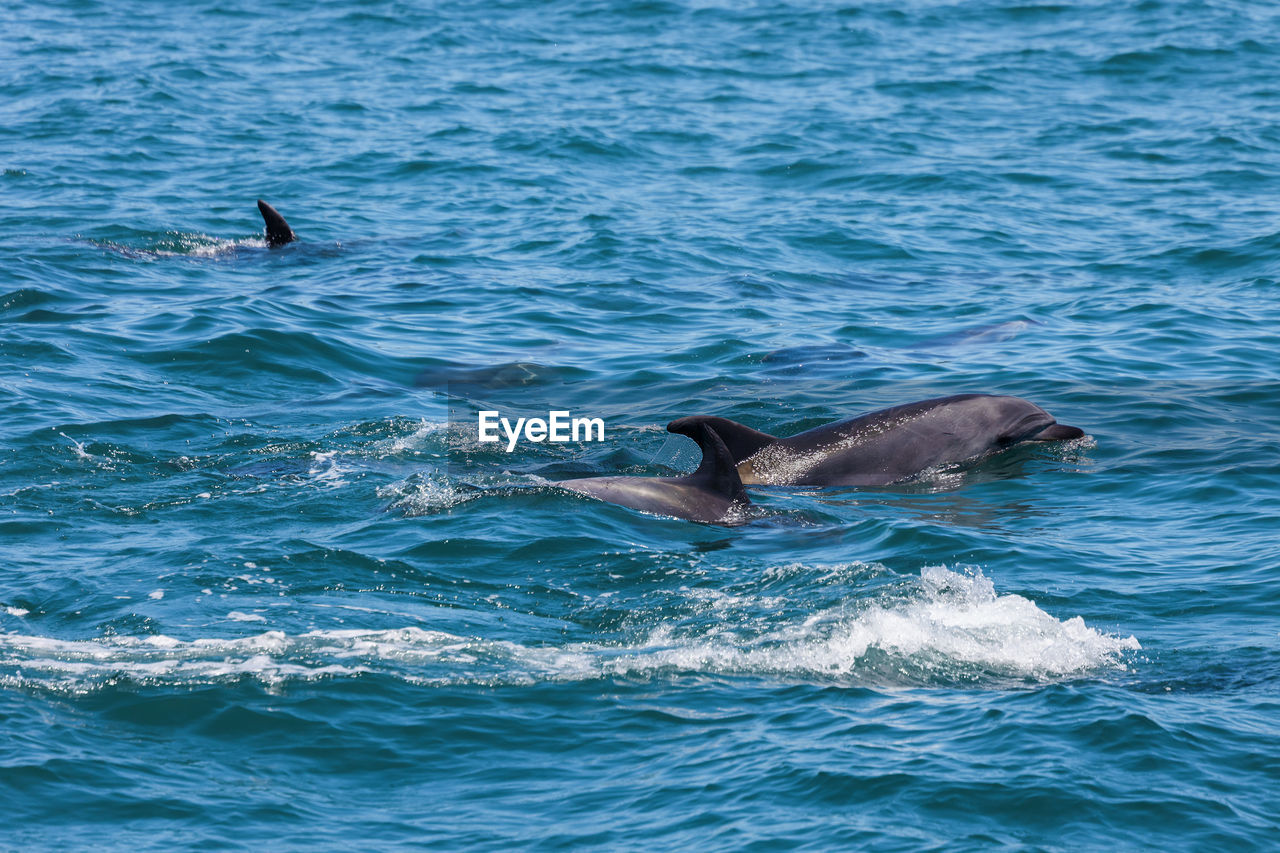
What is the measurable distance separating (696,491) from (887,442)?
2.46 meters

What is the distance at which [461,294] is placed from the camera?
74.6 feet

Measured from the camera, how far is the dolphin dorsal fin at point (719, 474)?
514 inches

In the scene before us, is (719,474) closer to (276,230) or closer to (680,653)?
(680,653)

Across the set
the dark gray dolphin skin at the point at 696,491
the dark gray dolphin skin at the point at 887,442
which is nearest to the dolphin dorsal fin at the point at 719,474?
the dark gray dolphin skin at the point at 696,491

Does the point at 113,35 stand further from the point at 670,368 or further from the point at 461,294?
the point at 670,368

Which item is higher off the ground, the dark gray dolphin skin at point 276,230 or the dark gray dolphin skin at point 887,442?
the dark gray dolphin skin at point 276,230

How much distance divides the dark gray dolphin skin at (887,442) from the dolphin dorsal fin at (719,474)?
0.85 metres

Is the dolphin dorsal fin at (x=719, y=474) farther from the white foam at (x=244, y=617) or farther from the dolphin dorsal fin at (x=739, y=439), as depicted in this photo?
the white foam at (x=244, y=617)

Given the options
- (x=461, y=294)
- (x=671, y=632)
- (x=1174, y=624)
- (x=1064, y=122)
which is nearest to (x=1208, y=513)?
(x=1174, y=624)

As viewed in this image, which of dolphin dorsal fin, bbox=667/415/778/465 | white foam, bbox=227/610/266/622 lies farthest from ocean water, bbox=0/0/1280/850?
dolphin dorsal fin, bbox=667/415/778/465

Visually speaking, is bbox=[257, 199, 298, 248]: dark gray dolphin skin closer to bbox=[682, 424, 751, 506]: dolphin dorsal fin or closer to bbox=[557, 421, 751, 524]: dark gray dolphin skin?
bbox=[557, 421, 751, 524]: dark gray dolphin skin

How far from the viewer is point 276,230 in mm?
24469

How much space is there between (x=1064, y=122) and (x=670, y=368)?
17.7 meters

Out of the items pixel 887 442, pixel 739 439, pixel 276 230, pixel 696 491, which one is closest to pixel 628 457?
pixel 739 439
